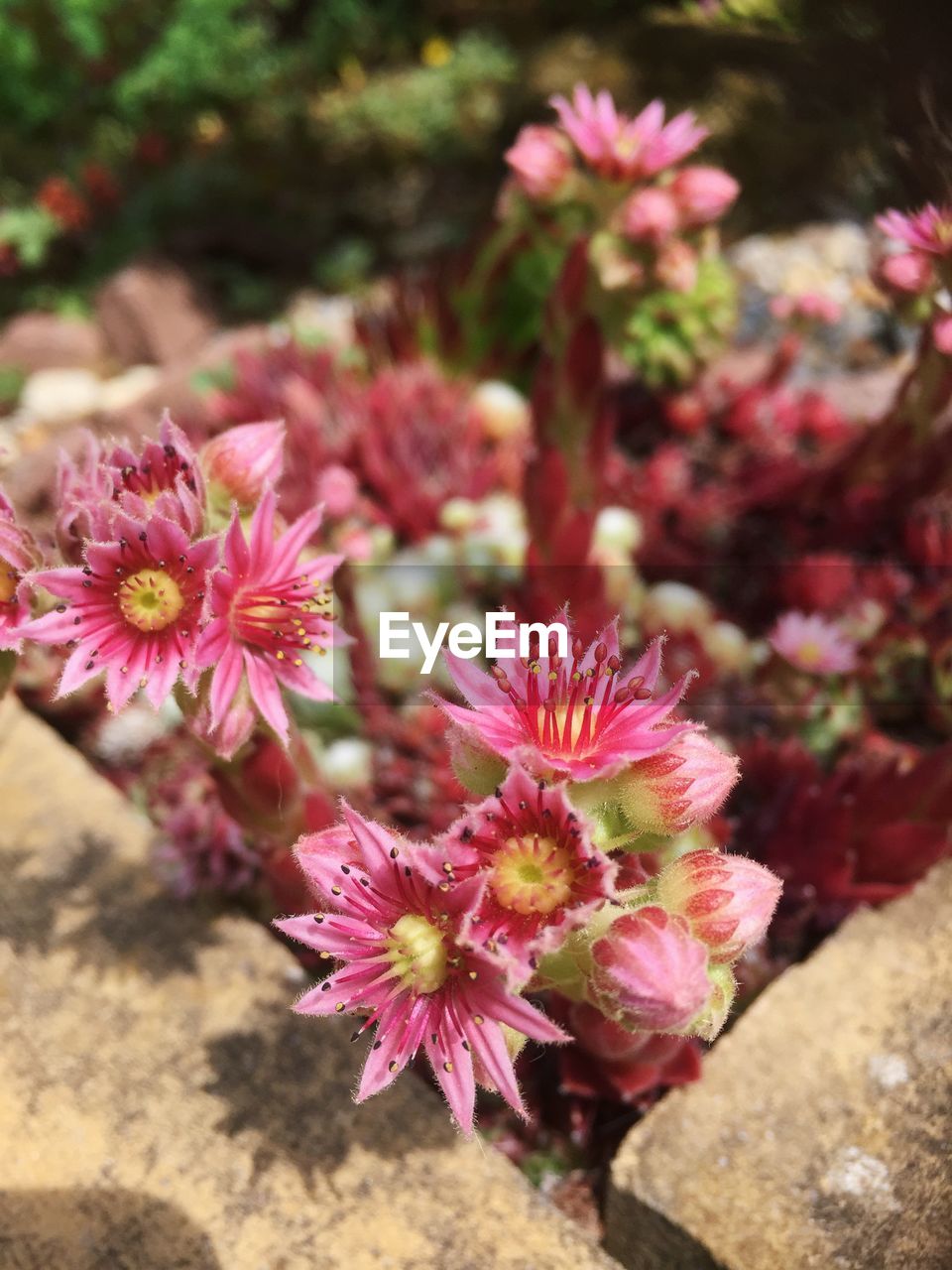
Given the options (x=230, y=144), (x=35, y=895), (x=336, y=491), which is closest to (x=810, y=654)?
(x=336, y=491)

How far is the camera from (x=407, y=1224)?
145cm

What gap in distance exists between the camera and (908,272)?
1.88m

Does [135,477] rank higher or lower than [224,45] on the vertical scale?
lower

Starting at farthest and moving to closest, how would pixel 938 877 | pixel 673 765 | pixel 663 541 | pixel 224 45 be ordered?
pixel 224 45 → pixel 663 541 → pixel 938 877 → pixel 673 765

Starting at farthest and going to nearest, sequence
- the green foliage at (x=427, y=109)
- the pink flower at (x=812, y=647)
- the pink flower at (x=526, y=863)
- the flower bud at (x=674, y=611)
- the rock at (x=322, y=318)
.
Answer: the green foliage at (x=427, y=109), the rock at (x=322, y=318), the flower bud at (x=674, y=611), the pink flower at (x=812, y=647), the pink flower at (x=526, y=863)

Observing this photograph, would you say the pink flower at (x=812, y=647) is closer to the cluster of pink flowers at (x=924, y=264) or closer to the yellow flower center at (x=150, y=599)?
the cluster of pink flowers at (x=924, y=264)

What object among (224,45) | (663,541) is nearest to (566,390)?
(663,541)

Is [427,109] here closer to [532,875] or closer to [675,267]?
[675,267]

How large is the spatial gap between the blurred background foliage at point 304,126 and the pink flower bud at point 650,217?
2251 mm

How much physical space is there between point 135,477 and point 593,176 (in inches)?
45.2

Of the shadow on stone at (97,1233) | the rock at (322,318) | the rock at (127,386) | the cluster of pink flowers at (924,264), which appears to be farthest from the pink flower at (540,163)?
the rock at (127,386)

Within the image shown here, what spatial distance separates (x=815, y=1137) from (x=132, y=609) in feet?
4.09

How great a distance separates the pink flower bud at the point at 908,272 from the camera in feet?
6.08

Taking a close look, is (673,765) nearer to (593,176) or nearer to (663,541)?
(593,176)
